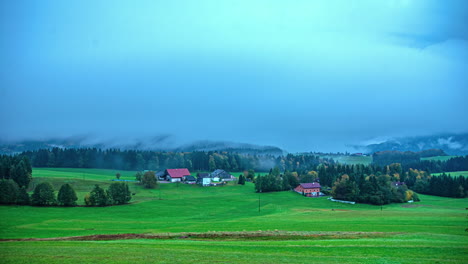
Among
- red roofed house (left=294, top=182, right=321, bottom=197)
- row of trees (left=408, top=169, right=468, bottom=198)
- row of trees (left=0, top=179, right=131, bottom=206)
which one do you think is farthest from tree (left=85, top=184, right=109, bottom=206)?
row of trees (left=408, top=169, right=468, bottom=198)

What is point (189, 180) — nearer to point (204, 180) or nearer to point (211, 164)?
point (204, 180)

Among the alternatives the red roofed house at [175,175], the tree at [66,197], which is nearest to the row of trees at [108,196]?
the tree at [66,197]

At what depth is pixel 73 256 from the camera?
2547 centimetres

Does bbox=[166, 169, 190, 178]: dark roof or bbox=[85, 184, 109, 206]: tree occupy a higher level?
bbox=[166, 169, 190, 178]: dark roof

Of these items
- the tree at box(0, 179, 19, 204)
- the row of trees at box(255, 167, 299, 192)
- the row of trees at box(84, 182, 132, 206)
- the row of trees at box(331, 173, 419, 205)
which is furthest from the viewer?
the row of trees at box(255, 167, 299, 192)

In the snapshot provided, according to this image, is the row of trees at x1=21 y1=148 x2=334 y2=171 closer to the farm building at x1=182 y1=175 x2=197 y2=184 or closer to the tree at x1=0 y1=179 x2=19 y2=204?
the farm building at x1=182 y1=175 x2=197 y2=184

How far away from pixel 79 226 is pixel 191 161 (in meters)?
134

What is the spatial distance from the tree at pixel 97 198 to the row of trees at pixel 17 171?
96.2ft

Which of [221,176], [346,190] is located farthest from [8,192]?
[346,190]

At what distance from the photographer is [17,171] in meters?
96.8

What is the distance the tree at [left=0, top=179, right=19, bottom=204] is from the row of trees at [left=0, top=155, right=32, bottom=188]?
796 inches

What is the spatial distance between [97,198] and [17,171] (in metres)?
33.9

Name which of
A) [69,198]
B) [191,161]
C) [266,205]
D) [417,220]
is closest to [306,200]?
[266,205]

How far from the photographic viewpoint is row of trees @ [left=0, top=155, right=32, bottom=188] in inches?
3782
